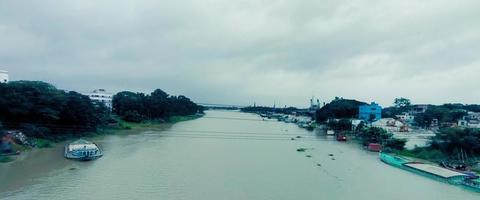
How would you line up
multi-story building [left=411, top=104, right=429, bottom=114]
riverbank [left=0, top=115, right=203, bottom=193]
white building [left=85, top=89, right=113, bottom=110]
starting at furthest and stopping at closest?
multi-story building [left=411, top=104, right=429, bottom=114] < white building [left=85, top=89, right=113, bottom=110] < riverbank [left=0, top=115, right=203, bottom=193]

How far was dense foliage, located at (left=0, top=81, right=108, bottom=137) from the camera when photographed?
2114cm

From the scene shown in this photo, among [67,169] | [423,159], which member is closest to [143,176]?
[67,169]

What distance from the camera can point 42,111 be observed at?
22578 mm

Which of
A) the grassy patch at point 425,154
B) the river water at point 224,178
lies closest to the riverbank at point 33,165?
the river water at point 224,178

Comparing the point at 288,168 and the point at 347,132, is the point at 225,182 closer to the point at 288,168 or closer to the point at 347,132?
the point at 288,168

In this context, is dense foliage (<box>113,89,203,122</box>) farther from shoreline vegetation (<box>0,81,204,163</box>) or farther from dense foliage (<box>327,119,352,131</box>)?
dense foliage (<box>327,119,352,131</box>)

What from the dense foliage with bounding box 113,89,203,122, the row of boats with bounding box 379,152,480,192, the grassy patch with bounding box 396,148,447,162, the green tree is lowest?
the row of boats with bounding box 379,152,480,192

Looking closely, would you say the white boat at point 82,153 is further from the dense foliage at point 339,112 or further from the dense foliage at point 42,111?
the dense foliage at point 339,112

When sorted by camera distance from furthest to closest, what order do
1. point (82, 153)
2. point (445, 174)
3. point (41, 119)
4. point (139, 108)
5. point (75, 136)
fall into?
point (139, 108) → point (75, 136) → point (41, 119) → point (82, 153) → point (445, 174)

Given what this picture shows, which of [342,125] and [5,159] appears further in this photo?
[342,125]

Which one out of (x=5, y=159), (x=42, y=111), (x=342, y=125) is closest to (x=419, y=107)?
(x=342, y=125)

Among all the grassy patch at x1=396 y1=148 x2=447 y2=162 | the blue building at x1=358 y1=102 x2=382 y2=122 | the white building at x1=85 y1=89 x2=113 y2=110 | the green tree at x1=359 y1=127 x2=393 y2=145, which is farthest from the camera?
the white building at x1=85 y1=89 x2=113 y2=110

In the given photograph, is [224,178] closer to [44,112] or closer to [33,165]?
[33,165]

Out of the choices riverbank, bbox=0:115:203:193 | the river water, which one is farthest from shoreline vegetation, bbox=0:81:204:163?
the river water
